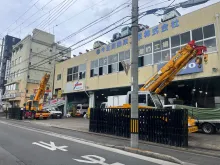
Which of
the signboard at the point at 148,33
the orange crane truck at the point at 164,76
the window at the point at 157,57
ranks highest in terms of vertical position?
the signboard at the point at 148,33

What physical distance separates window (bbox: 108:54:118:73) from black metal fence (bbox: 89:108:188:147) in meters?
12.2

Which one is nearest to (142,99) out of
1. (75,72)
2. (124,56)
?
(124,56)

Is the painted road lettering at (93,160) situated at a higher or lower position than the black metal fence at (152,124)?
lower

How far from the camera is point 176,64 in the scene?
1408cm

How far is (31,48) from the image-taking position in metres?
50.4

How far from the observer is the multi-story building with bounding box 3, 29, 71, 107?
48062 millimetres

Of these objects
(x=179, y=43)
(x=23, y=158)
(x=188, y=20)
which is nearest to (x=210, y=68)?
(x=179, y=43)

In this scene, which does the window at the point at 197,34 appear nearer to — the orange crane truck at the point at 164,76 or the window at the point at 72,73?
the orange crane truck at the point at 164,76

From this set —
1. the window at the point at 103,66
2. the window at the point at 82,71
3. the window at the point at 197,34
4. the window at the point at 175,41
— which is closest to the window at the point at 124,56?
the window at the point at 103,66

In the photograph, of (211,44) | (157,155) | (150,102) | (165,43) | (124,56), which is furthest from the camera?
(124,56)

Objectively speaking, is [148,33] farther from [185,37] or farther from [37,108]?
[37,108]

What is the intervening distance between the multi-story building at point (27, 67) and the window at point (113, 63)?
2263cm

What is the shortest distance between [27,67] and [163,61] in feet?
116

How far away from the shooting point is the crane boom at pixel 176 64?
13.6m
